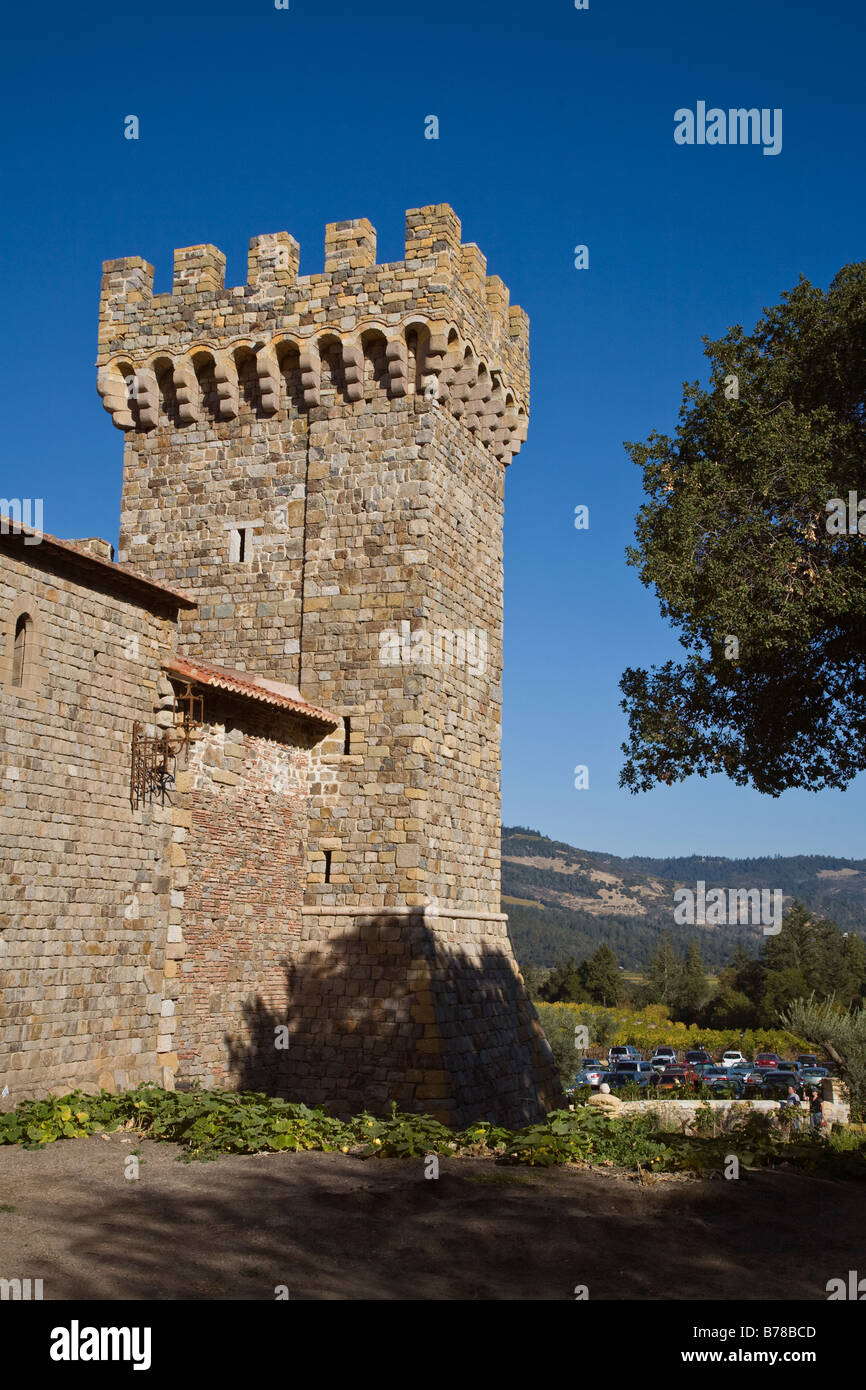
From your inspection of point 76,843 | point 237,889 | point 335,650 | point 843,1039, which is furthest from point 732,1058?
point 76,843

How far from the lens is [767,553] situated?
15.2 meters

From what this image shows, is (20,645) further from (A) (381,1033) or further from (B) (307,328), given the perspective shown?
(B) (307,328)

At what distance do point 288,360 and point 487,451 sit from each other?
11.8 feet

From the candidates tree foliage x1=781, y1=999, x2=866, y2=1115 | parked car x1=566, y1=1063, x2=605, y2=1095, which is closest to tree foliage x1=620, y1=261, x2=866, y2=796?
tree foliage x1=781, y1=999, x2=866, y2=1115

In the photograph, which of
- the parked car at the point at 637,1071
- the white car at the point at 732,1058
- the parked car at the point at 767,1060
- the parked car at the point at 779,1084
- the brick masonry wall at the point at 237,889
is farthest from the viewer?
the white car at the point at 732,1058

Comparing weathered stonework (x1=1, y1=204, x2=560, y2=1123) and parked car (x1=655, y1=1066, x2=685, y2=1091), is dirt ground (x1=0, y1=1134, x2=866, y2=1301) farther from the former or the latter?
parked car (x1=655, y1=1066, x2=685, y2=1091)

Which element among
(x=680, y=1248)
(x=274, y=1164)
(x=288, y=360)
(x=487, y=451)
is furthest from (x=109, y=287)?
(x=680, y=1248)

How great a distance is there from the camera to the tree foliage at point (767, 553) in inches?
594

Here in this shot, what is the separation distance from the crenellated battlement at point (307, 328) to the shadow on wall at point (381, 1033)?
26.1ft

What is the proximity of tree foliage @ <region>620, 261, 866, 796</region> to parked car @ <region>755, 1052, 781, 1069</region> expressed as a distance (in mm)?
31969

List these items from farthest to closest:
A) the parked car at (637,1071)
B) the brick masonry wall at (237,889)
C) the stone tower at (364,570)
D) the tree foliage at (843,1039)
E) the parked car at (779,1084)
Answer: the parked car at (637,1071) < the tree foliage at (843,1039) < the parked car at (779,1084) < the stone tower at (364,570) < the brick masonry wall at (237,889)

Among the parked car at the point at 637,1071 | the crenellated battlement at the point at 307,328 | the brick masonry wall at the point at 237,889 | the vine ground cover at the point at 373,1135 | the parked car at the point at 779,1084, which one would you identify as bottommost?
the parked car at the point at 637,1071

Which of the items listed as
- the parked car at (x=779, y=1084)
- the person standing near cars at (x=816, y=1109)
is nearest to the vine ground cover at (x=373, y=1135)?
the parked car at (x=779, y=1084)

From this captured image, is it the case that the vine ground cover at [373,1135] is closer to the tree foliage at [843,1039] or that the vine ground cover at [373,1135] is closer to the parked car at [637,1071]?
the tree foliage at [843,1039]
